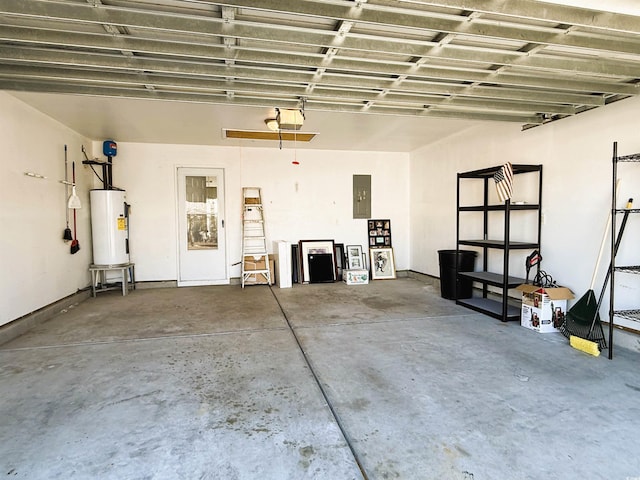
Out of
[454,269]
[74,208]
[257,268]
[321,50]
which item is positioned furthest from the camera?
[257,268]

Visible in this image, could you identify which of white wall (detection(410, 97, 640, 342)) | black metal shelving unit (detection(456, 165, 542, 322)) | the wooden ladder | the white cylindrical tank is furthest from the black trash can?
the white cylindrical tank

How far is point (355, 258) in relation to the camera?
7375 mm

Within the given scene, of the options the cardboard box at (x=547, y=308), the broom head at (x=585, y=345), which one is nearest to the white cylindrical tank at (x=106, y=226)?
the cardboard box at (x=547, y=308)

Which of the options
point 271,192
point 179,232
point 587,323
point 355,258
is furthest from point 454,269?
point 179,232

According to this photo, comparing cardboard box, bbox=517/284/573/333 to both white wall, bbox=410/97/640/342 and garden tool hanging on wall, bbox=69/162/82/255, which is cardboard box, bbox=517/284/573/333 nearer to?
white wall, bbox=410/97/640/342

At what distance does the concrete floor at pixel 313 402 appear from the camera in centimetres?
183

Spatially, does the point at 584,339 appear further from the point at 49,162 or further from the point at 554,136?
the point at 49,162

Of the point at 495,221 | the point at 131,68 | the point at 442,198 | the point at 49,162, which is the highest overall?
the point at 131,68

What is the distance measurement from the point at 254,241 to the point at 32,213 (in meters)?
3.48

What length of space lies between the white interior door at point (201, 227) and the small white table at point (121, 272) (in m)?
0.79

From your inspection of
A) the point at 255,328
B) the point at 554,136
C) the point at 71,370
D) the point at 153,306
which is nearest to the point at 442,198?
the point at 554,136

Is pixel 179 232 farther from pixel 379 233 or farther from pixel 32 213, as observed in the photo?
pixel 379 233

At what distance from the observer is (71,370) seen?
9.79 ft

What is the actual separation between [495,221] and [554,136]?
134 centimetres
